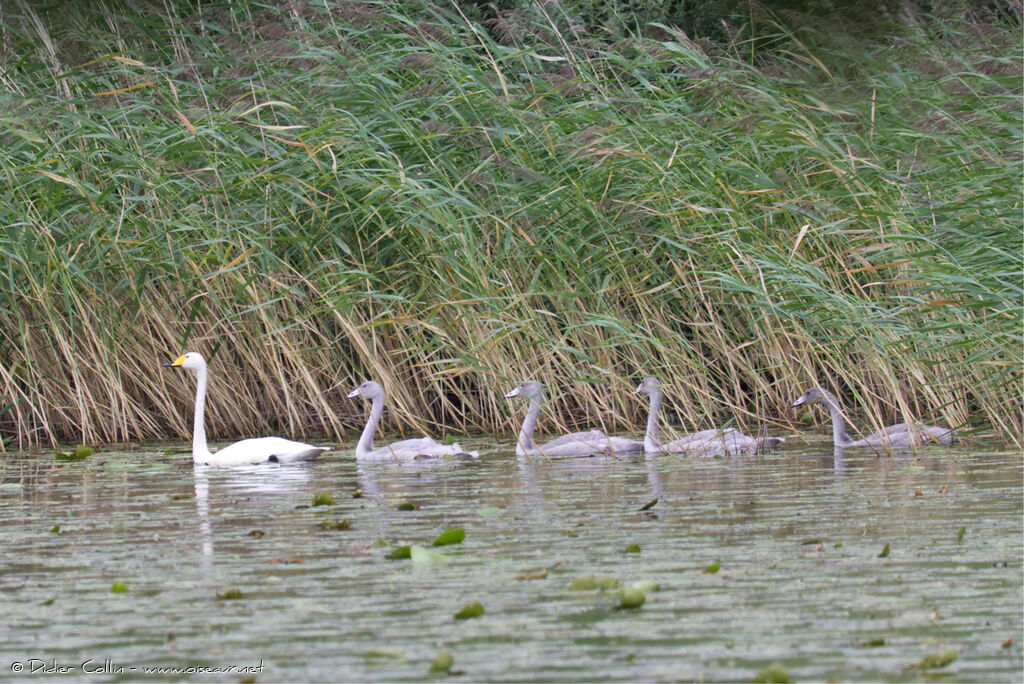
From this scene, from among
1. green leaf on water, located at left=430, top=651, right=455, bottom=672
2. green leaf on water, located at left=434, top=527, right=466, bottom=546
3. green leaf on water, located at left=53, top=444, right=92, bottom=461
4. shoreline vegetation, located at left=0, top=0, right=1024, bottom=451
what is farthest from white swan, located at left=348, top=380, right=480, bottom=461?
green leaf on water, located at left=430, top=651, right=455, bottom=672

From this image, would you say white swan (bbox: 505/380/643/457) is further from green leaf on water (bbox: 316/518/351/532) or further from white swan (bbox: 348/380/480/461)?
green leaf on water (bbox: 316/518/351/532)

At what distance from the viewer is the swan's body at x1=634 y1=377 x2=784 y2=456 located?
7.73m

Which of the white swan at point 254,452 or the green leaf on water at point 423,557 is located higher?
the green leaf on water at point 423,557

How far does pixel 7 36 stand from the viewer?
33.5 feet

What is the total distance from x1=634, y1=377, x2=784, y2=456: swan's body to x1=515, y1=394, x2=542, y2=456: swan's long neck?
616 mm

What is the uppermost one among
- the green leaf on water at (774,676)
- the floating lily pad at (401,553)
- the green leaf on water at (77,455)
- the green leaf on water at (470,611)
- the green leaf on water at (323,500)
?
the green leaf on water at (774,676)

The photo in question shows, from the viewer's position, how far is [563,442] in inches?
316

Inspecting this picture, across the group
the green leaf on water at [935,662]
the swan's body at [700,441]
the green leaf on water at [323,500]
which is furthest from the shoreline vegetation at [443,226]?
the green leaf on water at [935,662]

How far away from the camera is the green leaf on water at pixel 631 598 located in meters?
3.88

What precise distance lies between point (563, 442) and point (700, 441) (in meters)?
0.76

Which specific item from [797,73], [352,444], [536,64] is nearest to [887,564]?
[352,444]

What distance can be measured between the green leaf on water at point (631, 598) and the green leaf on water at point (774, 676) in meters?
0.73

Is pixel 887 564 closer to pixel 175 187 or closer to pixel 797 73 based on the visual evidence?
pixel 175 187

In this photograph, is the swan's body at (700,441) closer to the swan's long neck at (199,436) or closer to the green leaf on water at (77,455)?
the swan's long neck at (199,436)
